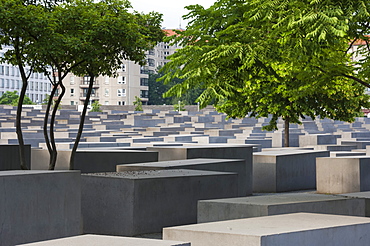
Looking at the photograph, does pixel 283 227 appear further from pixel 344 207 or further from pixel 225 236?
pixel 344 207

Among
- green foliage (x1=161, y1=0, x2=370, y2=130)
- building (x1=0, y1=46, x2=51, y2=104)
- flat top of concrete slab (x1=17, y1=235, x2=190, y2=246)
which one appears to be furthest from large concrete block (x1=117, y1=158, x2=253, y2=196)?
building (x1=0, y1=46, x2=51, y2=104)

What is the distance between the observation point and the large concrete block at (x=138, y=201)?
1017 cm

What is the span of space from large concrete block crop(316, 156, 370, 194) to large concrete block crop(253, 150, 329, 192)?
97cm

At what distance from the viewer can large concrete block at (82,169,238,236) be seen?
1017 centimetres

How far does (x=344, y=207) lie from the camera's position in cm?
901

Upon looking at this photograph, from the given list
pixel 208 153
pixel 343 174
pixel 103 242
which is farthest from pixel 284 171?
pixel 103 242

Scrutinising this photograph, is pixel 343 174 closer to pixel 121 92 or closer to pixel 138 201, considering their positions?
pixel 138 201

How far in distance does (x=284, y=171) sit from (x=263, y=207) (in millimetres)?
10462

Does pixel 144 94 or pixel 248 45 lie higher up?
pixel 144 94

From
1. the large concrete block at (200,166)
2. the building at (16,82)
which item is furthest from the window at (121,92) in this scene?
the large concrete block at (200,166)

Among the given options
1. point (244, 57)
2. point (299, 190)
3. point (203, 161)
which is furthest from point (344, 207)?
point (299, 190)

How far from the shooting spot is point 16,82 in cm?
13250

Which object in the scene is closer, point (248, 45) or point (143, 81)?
point (248, 45)

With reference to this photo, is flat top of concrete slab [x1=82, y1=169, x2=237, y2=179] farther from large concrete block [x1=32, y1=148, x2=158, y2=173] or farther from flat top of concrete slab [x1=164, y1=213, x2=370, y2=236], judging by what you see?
flat top of concrete slab [x1=164, y1=213, x2=370, y2=236]
